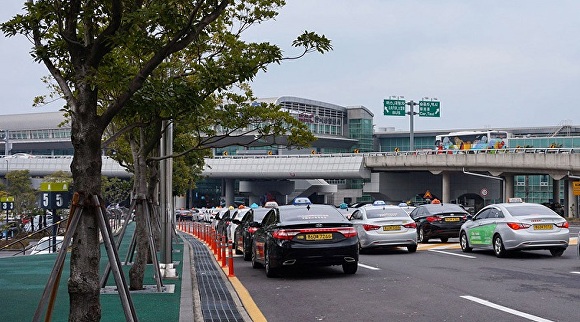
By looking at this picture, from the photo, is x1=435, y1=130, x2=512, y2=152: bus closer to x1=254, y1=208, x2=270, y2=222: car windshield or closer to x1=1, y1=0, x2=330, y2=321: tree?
x1=254, y1=208, x2=270, y2=222: car windshield

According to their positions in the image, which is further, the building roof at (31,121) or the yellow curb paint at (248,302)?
the building roof at (31,121)

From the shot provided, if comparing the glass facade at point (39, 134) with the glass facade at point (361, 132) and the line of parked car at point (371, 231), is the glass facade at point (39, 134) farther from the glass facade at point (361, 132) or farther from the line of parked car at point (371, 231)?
the line of parked car at point (371, 231)

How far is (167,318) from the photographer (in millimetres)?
10461

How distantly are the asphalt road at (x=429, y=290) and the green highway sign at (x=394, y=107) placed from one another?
2192 inches

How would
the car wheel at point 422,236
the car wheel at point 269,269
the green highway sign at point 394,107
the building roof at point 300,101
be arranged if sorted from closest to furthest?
the car wheel at point 269,269 → the car wheel at point 422,236 → the green highway sign at point 394,107 → the building roof at point 300,101

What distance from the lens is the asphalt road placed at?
10.6 metres

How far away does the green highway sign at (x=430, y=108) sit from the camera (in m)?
78.3

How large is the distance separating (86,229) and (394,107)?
229ft

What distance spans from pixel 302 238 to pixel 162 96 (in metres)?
6.76

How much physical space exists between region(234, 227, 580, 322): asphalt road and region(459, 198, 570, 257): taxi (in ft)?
1.26

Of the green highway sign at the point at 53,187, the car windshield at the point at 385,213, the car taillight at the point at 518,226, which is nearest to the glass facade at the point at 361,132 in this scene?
the green highway sign at the point at 53,187

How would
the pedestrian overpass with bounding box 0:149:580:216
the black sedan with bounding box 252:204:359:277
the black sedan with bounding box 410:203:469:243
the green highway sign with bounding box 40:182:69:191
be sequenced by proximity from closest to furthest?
1. the black sedan with bounding box 252:204:359:277
2. the black sedan with bounding box 410:203:469:243
3. the green highway sign with bounding box 40:182:69:191
4. the pedestrian overpass with bounding box 0:149:580:216

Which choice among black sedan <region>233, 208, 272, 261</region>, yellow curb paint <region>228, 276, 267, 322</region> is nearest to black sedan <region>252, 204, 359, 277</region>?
yellow curb paint <region>228, 276, 267, 322</region>

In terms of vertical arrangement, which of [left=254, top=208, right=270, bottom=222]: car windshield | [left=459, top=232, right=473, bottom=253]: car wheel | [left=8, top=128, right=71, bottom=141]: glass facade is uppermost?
[left=8, top=128, right=71, bottom=141]: glass facade
